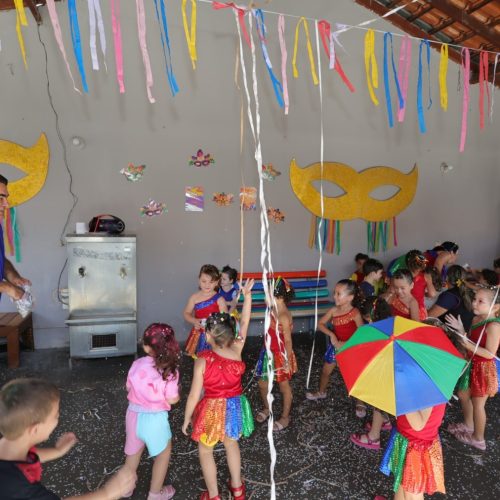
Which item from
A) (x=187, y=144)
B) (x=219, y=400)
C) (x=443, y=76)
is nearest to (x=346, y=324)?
(x=219, y=400)

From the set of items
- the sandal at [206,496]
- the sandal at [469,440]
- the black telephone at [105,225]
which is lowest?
the sandal at [469,440]

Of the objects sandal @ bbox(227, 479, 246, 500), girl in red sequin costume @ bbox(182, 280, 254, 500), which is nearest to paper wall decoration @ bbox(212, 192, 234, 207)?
girl in red sequin costume @ bbox(182, 280, 254, 500)

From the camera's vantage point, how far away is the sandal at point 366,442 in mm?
2805

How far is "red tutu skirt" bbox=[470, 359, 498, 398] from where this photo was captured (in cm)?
268

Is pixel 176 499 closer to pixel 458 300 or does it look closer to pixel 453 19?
pixel 458 300

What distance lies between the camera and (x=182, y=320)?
498cm

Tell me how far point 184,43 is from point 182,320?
3287 mm

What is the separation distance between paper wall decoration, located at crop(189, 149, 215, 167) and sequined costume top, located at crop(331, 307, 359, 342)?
263 cm

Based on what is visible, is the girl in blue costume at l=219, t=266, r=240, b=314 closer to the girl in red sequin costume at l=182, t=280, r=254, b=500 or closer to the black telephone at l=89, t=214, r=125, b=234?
the black telephone at l=89, t=214, r=125, b=234

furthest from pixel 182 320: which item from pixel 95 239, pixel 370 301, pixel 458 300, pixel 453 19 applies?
pixel 453 19

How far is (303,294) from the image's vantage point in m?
5.31

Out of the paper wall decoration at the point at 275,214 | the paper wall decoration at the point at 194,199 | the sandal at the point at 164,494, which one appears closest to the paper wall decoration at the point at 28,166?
the paper wall decoration at the point at 194,199

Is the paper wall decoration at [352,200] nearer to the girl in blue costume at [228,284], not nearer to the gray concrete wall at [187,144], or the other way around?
the gray concrete wall at [187,144]

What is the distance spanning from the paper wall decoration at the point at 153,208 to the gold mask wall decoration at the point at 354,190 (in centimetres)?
168
